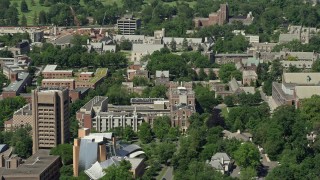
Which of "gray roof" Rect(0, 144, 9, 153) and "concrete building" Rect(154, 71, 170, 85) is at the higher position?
"concrete building" Rect(154, 71, 170, 85)

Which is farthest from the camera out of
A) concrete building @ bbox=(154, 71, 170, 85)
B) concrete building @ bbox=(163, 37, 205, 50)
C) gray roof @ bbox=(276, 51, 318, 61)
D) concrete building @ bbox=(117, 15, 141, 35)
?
concrete building @ bbox=(117, 15, 141, 35)

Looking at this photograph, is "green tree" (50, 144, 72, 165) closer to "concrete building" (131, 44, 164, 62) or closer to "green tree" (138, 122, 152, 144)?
"green tree" (138, 122, 152, 144)

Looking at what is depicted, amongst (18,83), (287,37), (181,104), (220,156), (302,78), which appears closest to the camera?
(220,156)

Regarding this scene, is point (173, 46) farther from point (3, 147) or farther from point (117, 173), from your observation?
point (117, 173)

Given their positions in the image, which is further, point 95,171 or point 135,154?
point 135,154

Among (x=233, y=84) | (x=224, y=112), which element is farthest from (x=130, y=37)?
(x=224, y=112)

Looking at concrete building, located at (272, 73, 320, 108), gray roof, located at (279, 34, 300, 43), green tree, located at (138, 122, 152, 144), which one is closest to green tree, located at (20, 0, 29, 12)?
gray roof, located at (279, 34, 300, 43)

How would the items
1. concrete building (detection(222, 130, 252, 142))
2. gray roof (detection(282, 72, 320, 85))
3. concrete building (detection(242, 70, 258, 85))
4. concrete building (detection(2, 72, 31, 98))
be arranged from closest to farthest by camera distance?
concrete building (detection(222, 130, 252, 142)) → concrete building (detection(2, 72, 31, 98)) → gray roof (detection(282, 72, 320, 85)) → concrete building (detection(242, 70, 258, 85))
